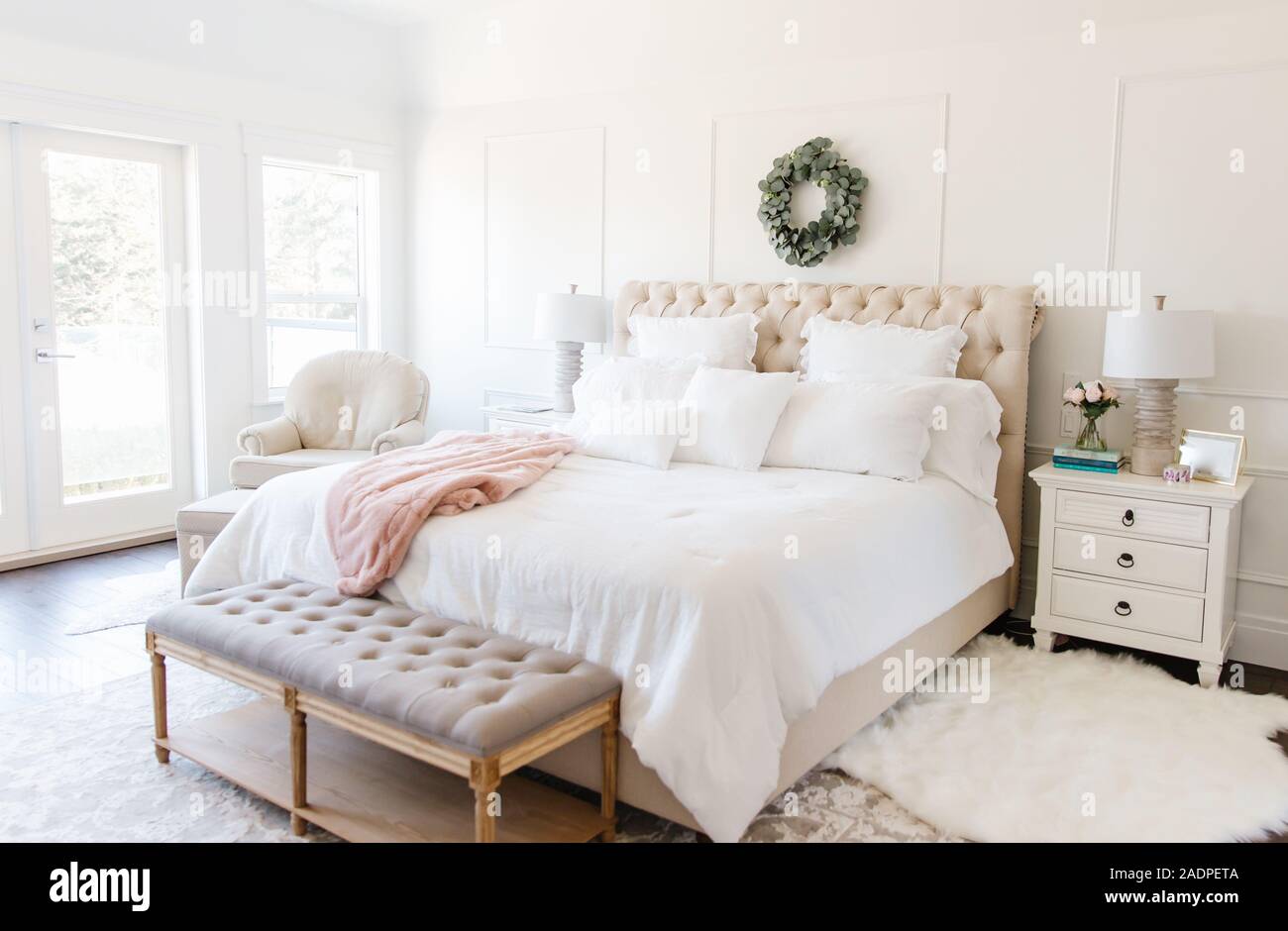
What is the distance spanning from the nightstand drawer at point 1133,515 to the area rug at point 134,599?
3380 mm

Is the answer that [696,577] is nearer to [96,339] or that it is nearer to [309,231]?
[96,339]

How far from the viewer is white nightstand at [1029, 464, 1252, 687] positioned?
3.48 metres

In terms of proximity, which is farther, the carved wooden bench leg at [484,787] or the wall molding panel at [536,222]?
the wall molding panel at [536,222]

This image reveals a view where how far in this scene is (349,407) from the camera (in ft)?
17.0

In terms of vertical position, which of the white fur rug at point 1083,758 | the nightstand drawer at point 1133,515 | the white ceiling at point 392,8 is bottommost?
the white fur rug at point 1083,758

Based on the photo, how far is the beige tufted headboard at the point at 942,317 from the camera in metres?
4.01

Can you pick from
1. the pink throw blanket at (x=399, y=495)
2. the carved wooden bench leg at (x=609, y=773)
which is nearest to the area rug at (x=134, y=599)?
the pink throw blanket at (x=399, y=495)

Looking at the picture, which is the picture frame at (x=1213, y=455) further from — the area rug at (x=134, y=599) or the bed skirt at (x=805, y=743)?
the area rug at (x=134, y=599)

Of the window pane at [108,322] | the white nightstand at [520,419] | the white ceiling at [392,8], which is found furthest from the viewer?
the white ceiling at [392,8]

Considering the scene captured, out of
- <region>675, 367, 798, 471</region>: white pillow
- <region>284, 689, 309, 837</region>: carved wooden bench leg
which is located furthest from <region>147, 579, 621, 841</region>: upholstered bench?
<region>675, 367, 798, 471</region>: white pillow

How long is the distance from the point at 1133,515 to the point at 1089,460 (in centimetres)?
28

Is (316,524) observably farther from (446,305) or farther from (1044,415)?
(446,305)

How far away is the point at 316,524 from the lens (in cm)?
320

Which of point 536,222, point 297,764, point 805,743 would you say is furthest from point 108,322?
point 805,743
